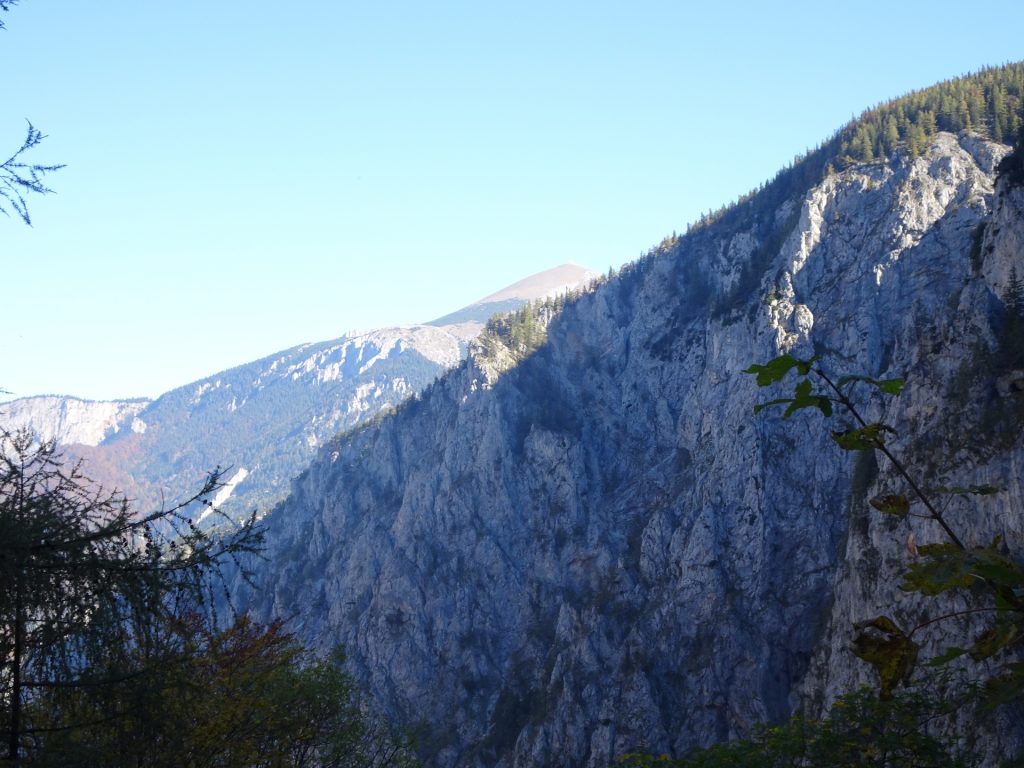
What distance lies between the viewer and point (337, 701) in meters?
30.9

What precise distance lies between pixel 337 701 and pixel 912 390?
52.6 metres

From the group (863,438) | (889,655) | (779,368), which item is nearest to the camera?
(779,368)

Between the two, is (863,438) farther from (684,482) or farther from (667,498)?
(667,498)

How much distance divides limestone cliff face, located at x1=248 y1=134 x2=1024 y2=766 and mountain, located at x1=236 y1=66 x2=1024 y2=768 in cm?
36

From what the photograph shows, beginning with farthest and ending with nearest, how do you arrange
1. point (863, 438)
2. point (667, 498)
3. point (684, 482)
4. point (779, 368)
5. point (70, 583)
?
1. point (667, 498)
2. point (684, 482)
3. point (70, 583)
4. point (863, 438)
5. point (779, 368)

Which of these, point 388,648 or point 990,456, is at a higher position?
point 990,456

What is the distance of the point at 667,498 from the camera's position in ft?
372

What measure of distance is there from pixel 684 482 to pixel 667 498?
3975 millimetres

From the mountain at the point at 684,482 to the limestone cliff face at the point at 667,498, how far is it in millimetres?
360

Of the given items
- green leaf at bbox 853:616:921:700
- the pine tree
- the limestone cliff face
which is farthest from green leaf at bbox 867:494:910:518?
the limestone cliff face

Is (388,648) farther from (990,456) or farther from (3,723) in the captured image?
(3,723)

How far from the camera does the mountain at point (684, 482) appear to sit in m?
63.8

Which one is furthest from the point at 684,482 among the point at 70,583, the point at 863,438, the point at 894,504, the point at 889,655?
the point at 889,655

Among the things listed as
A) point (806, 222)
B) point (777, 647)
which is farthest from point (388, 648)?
point (806, 222)
